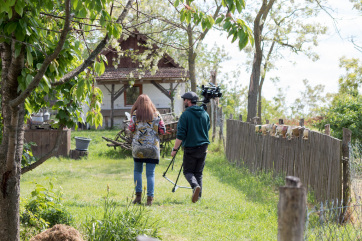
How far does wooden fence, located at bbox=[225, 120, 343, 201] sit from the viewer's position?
6.90 m

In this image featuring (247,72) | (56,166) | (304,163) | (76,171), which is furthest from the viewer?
(247,72)

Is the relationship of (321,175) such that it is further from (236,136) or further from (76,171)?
(76,171)

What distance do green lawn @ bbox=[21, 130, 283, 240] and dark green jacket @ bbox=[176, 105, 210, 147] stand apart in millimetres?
Result: 1040

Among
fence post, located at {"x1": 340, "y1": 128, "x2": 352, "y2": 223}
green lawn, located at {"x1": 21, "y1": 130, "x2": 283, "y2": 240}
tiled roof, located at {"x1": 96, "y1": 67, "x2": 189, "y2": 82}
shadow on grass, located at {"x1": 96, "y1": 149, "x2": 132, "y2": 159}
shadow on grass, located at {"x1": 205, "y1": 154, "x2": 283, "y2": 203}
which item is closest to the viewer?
green lawn, located at {"x1": 21, "y1": 130, "x2": 283, "y2": 240}

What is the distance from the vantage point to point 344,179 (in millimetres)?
6594

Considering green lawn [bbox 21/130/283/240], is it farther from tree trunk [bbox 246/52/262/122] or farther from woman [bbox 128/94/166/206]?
tree trunk [bbox 246/52/262/122]

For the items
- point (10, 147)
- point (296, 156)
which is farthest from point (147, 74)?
point (10, 147)

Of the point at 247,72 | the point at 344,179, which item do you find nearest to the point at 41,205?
the point at 344,179

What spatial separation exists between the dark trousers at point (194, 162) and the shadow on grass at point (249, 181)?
117cm

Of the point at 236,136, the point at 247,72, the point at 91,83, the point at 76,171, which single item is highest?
the point at 247,72

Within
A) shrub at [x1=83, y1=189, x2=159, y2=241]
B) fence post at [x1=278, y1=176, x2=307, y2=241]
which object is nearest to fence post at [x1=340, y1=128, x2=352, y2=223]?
shrub at [x1=83, y1=189, x2=159, y2=241]

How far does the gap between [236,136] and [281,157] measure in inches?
142

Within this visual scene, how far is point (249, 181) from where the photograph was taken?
33.1ft

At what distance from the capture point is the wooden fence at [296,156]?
6.90 metres
